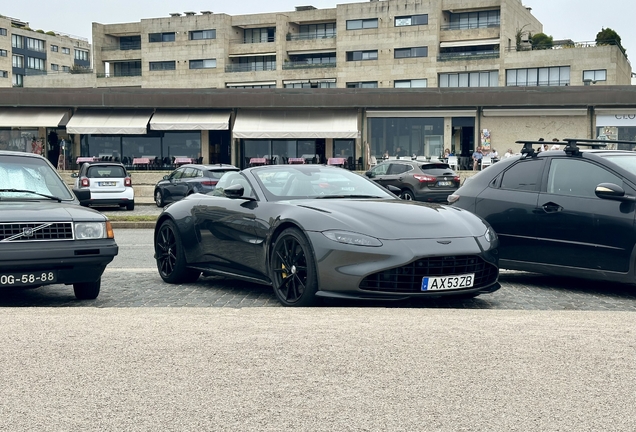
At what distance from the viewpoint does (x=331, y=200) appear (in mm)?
7906

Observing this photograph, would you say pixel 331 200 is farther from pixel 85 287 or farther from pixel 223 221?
pixel 85 287

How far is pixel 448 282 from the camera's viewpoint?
280 inches

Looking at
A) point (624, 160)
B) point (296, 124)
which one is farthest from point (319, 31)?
point (624, 160)

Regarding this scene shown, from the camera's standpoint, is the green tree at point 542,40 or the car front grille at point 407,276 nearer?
the car front grille at point 407,276

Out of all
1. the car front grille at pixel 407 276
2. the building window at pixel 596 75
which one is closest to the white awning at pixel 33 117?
the building window at pixel 596 75

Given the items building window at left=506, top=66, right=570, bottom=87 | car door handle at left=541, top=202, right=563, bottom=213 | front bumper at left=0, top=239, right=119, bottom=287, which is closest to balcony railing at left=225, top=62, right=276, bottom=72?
building window at left=506, top=66, right=570, bottom=87

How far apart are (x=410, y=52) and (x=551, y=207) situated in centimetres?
6955

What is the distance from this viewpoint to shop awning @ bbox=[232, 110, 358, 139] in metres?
47.5

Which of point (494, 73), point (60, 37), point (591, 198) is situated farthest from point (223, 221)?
point (60, 37)

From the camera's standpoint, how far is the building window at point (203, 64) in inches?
3319

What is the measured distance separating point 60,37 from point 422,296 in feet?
450

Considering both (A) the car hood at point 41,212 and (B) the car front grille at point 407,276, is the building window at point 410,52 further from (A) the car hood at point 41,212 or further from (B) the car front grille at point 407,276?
(B) the car front grille at point 407,276

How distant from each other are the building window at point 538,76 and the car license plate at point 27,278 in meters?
68.6

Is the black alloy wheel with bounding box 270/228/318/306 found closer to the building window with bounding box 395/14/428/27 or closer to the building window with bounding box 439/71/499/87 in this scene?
the building window with bounding box 439/71/499/87
